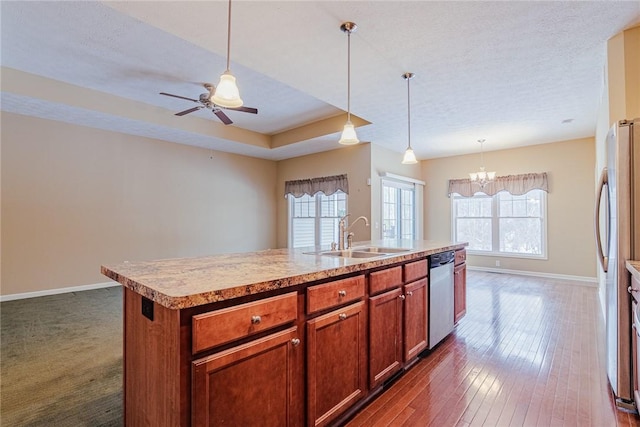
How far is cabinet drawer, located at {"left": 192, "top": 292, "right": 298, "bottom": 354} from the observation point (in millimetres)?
1106

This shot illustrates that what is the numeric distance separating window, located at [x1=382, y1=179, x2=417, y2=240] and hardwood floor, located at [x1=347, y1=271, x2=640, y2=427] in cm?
276

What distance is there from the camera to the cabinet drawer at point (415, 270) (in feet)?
7.51

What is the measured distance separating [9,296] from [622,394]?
667cm

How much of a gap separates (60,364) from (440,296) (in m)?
3.24

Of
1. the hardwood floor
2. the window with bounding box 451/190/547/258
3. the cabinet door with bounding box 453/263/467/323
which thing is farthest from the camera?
the window with bounding box 451/190/547/258

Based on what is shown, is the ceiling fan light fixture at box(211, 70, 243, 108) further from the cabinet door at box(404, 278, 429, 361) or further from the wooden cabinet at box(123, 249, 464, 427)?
the cabinet door at box(404, 278, 429, 361)

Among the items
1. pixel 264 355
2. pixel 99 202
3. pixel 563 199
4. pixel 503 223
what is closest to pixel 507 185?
pixel 503 223

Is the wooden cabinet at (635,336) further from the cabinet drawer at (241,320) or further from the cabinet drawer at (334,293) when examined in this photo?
the cabinet drawer at (241,320)

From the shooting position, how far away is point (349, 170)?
238 inches

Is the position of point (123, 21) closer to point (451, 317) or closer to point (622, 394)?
point (451, 317)

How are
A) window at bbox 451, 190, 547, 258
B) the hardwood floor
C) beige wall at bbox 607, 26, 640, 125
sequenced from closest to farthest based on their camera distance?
the hardwood floor < beige wall at bbox 607, 26, 640, 125 < window at bbox 451, 190, 547, 258

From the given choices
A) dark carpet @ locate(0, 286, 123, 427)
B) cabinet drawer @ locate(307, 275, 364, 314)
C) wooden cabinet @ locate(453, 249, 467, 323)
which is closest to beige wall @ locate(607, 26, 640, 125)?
wooden cabinet @ locate(453, 249, 467, 323)

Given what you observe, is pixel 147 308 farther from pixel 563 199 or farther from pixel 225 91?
pixel 563 199

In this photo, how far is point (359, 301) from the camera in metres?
1.86
